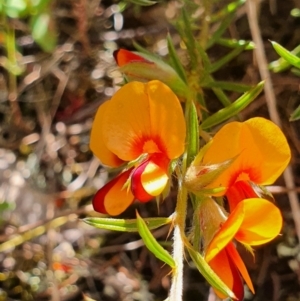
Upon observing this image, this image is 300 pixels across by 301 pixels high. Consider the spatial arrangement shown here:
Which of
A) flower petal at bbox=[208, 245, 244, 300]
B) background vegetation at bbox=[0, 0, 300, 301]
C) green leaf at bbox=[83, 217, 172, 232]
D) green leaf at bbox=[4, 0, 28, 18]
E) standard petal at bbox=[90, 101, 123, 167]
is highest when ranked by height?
green leaf at bbox=[4, 0, 28, 18]

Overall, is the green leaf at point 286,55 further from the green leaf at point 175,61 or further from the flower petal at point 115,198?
the flower petal at point 115,198

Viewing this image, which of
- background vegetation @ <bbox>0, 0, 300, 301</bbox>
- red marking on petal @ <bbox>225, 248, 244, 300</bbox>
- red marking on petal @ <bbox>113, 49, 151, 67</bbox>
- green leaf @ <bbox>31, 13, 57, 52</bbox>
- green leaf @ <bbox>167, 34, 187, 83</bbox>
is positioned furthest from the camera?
background vegetation @ <bbox>0, 0, 300, 301</bbox>

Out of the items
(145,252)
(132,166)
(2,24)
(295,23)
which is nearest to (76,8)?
(2,24)

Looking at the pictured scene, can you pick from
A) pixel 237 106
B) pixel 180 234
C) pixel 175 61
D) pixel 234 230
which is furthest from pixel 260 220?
pixel 175 61

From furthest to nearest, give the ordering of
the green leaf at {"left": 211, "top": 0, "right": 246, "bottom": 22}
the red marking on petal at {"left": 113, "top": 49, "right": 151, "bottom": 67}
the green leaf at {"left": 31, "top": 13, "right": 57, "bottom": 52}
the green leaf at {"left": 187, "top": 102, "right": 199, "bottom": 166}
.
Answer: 1. the green leaf at {"left": 31, "top": 13, "right": 57, "bottom": 52}
2. the green leaf at {"left": 211, "top": 0, "right": 246, "bottom": 22}
3. the red marking on petal at {"left": 113, "top": 49, "right": 151, "bottom": 67}
4. the green leaf at {"left": 187, "top": 102, "right": 199, "bottom": 166}

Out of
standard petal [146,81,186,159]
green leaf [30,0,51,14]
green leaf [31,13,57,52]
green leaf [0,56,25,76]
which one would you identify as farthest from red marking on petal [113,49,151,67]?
green leaf [0,56,25,76]

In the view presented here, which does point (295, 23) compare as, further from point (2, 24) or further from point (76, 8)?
point (2, 24)

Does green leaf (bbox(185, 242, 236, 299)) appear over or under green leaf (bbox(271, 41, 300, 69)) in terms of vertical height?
under

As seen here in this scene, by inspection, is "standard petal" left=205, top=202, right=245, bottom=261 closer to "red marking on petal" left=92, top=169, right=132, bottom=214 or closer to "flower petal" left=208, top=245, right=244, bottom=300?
"flower petal" left=208, top=245, right=244, bottom=300
